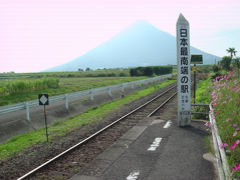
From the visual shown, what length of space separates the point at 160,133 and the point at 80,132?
386 cm

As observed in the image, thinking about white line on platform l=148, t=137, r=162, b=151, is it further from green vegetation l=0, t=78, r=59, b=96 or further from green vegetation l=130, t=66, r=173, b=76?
green vegetation l=130, t=66, r=173, b=76

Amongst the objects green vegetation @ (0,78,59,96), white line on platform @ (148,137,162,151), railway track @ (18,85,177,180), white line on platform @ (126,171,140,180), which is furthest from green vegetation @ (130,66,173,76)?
white line on platform @ (126,171,140,180)

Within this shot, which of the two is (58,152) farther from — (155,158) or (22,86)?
(22,86)

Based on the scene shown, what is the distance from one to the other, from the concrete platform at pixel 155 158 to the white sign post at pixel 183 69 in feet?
3.00

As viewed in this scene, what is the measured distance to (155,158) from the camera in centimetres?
761

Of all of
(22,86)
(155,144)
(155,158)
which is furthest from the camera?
(22,86)

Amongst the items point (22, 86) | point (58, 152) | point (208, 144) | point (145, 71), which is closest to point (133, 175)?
point (58, 152)

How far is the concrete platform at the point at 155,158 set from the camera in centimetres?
642

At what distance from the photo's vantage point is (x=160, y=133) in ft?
35.0

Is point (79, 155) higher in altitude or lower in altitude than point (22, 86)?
lower

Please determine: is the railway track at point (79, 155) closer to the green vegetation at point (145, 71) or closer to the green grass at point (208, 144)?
the green grass at point (208, 144)

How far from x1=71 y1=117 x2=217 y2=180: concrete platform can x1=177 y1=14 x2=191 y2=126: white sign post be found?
913mm

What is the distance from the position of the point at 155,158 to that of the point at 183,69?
5345 mm

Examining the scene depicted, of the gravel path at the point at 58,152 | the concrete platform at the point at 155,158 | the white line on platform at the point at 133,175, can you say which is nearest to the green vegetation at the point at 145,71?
the gravel path at the point at 58,152
